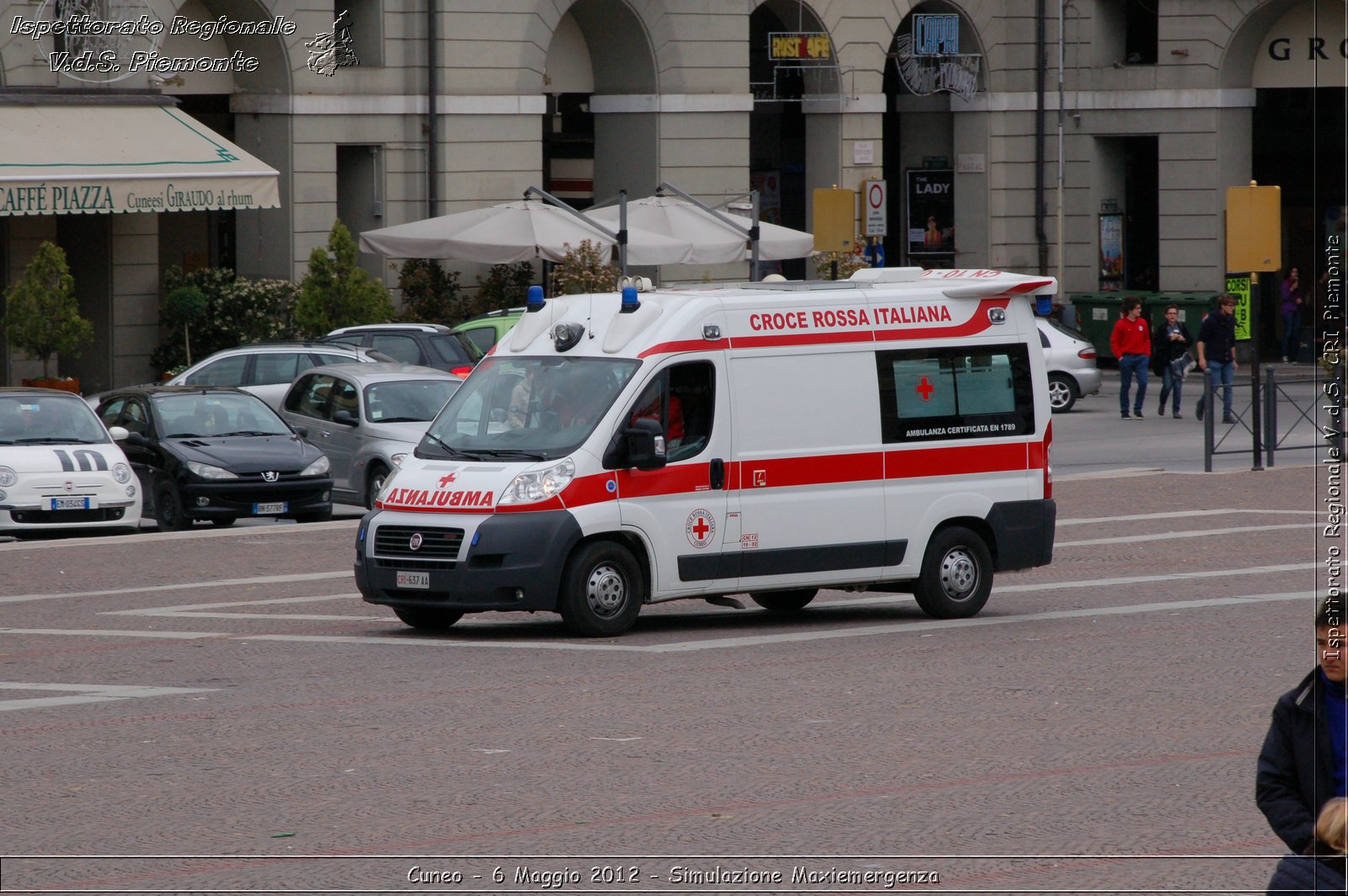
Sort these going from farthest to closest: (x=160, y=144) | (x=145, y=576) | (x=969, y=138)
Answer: (x=969, y=138)
(x=160, y=144)
(x=145, y=576)

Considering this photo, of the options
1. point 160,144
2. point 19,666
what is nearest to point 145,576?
point 19,666

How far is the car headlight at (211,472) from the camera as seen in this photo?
2078cm

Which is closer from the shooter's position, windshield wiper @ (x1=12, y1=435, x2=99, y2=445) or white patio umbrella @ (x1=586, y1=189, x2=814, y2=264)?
windshield wiper @ (x1=12, y1=435, x2=99, y2=445)

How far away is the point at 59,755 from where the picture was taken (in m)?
9.77

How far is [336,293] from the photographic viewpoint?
3166 centimetres

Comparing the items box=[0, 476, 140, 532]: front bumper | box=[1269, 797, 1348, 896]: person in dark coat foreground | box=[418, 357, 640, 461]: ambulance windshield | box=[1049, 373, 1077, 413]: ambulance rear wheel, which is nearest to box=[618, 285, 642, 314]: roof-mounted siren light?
box=[418, 357, 640, 461]: ambulance windshield

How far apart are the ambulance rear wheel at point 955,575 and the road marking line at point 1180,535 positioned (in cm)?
415

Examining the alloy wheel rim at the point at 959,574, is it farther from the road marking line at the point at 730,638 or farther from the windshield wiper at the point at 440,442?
the windshield wiper at the point at 440,442

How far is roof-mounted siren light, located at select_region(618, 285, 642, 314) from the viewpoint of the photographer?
13.6m

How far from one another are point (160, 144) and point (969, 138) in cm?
1856

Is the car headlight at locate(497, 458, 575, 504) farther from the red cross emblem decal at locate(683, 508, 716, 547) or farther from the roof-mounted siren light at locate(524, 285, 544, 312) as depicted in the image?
the roof-mounted siren light at locate(524, 285, 544, 312)

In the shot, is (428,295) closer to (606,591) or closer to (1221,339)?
(1221,339)

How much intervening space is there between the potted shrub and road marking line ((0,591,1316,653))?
1607 cm

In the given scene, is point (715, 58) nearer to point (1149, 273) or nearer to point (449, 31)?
point (449, 31)
